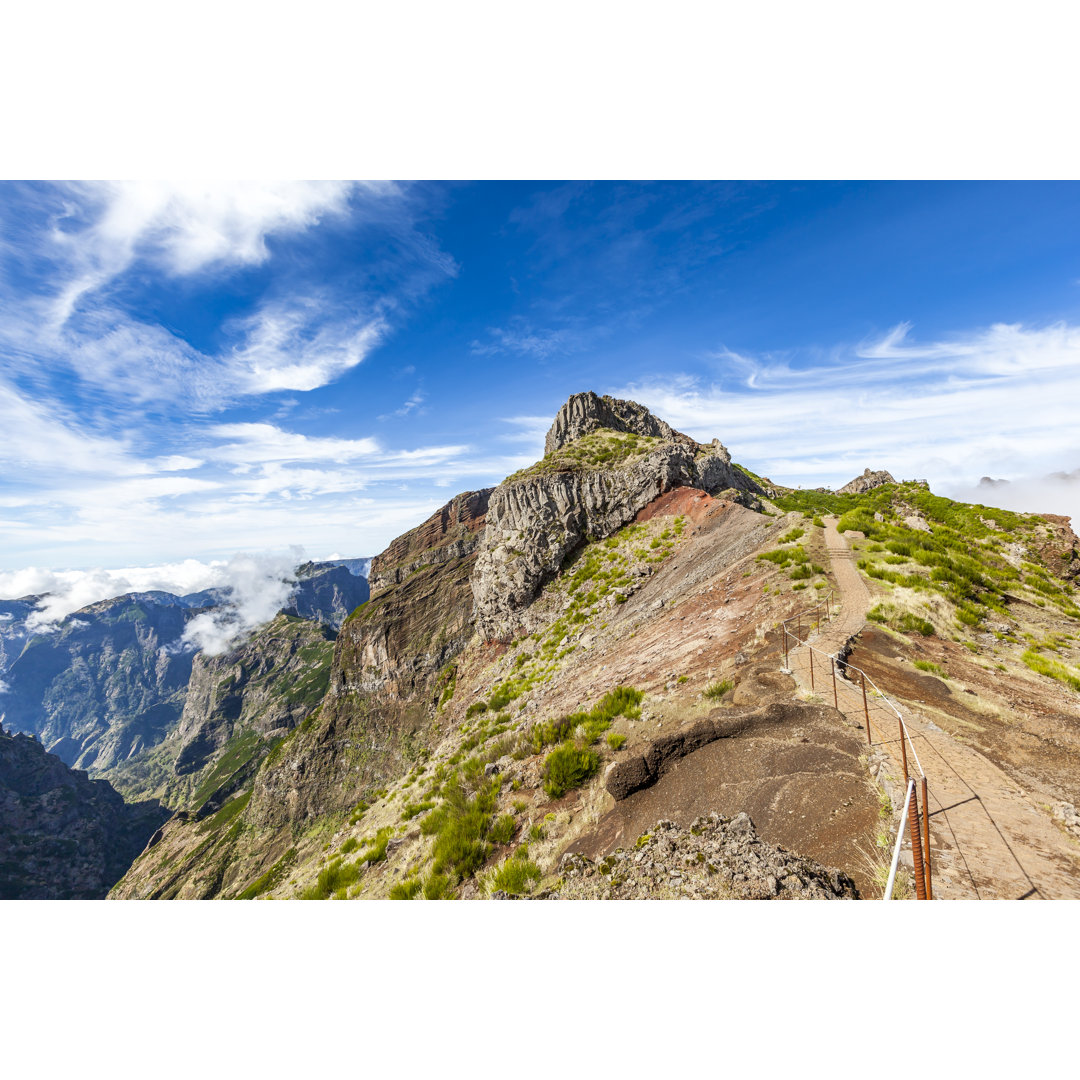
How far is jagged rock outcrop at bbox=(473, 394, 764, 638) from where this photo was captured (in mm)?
40781

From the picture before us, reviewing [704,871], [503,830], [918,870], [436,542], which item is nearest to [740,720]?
[704,871]

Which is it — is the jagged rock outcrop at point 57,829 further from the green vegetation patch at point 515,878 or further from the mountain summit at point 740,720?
the green vegetation patch at point 515,878

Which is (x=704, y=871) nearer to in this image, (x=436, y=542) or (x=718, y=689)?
(x=718, y=689)

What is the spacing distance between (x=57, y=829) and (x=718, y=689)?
779ft

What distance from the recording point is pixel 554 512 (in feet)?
146

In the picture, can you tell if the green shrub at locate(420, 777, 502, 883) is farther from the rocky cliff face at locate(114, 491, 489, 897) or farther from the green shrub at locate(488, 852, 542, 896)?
the rocky cliff face at locate(114, 491, 489, 897)

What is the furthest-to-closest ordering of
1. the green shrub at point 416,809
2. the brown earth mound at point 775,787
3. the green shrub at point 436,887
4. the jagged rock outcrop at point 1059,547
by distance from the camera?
1. the jagged rock outcrop at point 1059,547
2. the green shrub at point 416,809
3. the green shrub at point 436,887
4. the brown earth mound at point 775,787

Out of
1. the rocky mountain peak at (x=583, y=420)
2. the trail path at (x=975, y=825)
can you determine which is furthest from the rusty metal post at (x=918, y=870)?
the rocky mountain peak at (x=583, y=420)

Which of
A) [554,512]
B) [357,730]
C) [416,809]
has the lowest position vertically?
[357,730]

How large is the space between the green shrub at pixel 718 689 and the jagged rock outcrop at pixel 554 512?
29.1 metres

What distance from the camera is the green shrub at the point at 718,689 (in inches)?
460

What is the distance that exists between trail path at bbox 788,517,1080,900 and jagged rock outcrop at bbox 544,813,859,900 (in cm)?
141

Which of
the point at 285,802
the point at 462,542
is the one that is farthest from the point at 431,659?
the point at 285,802

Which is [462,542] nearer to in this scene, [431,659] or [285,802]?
[431,659]
